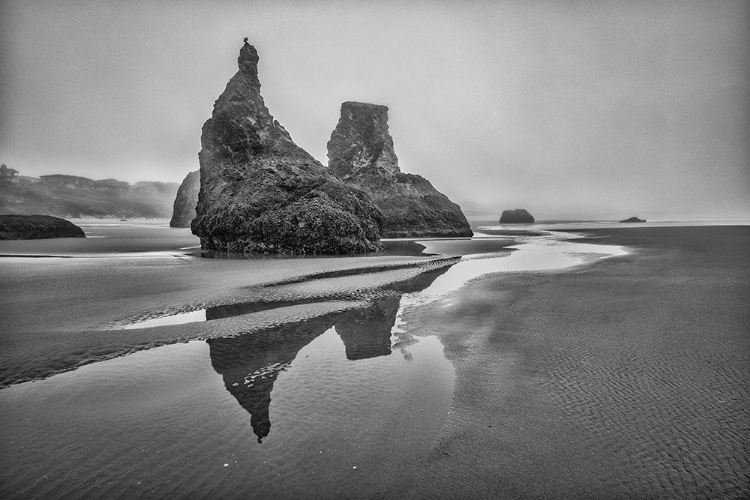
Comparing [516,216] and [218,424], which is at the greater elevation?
[516,216]

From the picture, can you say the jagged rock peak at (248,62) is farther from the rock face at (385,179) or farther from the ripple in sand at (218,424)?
the ripple in sand at (218,424)

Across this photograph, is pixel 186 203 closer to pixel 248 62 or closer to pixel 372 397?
pixel 248 62

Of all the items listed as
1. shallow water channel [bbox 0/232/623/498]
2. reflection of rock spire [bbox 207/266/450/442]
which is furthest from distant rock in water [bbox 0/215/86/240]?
shallow water channel [bbox 0/232/623/498]

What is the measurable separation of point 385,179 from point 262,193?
29.2 meters

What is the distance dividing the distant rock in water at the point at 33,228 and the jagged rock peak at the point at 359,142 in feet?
104

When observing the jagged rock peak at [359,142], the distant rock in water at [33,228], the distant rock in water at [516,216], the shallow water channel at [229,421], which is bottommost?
the shallow water channel at [229,421]

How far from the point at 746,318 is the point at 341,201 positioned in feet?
68.0

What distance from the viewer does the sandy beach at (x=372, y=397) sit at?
282cm

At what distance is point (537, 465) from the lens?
9.75 feet

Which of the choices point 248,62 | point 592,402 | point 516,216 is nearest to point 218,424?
point 592,402

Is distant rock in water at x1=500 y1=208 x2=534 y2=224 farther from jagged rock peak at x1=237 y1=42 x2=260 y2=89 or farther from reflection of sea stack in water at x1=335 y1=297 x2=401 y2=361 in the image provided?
reflection of sea stack in water at x1=335 y1=297 x2=401 y2=361

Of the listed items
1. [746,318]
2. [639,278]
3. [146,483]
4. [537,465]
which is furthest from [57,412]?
[639,278]

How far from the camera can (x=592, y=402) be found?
4.07 m

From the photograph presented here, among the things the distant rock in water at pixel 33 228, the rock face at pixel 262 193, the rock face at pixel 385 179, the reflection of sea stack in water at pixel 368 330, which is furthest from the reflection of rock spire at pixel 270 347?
the rock face at pixel 385 179
